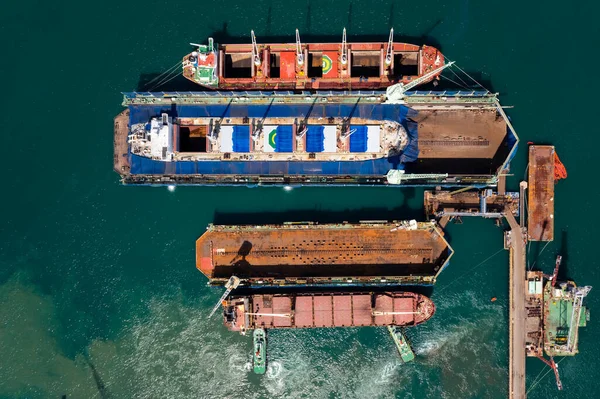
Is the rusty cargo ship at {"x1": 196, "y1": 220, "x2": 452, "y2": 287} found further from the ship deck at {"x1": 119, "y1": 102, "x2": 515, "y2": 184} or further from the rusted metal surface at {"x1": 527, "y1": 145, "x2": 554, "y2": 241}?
the rusted metal surface at {"x1": 527, "y1": 145, "x2": 554, "y2": 241}

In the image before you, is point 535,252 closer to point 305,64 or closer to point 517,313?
point 517,313

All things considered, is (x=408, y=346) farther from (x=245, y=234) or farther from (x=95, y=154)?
(x=95, y=154)

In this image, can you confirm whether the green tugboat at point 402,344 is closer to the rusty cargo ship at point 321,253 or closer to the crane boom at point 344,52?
the rusty cargo ship at point 321,253

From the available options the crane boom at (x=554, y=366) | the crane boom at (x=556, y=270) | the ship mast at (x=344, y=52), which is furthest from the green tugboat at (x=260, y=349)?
the crane boom at (x=556, y=270)

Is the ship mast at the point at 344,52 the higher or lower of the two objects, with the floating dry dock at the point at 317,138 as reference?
higher

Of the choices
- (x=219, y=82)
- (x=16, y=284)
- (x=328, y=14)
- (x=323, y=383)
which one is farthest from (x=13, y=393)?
(x=328, y=14)

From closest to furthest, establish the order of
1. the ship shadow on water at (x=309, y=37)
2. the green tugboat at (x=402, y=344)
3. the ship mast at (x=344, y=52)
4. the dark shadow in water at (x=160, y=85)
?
the ship mast at (x=344, y=52) → the green tugboat at (x=402, y=344) → the ship shadow on water at (x=309, y=37) → the dark shadow in water at (x=160, y=85)

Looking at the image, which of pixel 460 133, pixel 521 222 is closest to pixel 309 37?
pixel 460 133
